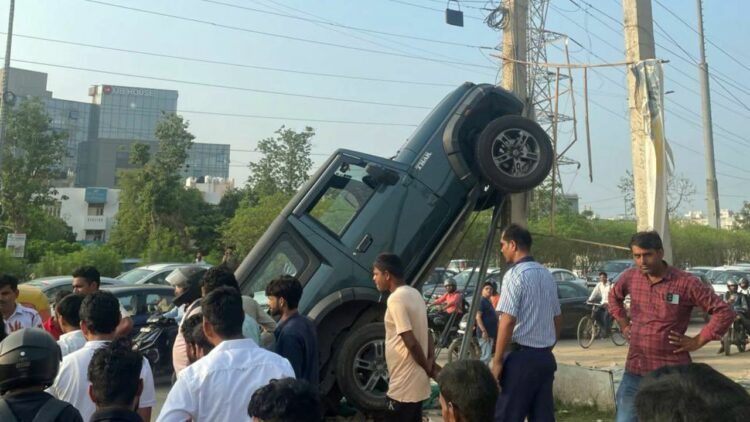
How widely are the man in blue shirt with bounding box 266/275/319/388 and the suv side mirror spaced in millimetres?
3287

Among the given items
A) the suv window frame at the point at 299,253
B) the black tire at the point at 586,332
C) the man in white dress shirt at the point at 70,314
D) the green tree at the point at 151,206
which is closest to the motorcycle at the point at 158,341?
the suv window frame at the point at 299,253

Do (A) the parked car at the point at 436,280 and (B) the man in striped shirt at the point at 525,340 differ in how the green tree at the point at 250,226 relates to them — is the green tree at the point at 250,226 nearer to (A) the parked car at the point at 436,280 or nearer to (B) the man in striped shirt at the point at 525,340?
(A) the parked car at the point at 436,280

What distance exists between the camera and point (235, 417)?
3.03 metres

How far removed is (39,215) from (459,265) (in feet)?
62.3

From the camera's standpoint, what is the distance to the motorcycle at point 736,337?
577 inches

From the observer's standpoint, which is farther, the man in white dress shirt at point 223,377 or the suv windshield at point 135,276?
the suv windshield at point 135,276

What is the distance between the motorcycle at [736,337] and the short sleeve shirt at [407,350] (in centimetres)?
1165

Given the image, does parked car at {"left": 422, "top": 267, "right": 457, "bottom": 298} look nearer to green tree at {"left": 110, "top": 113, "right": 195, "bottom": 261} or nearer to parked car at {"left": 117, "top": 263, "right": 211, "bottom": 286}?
parked car at {"left": 117, "top": 263, "right": 211, "bottom": 286}

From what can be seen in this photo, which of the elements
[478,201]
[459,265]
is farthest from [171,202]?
[478,201]

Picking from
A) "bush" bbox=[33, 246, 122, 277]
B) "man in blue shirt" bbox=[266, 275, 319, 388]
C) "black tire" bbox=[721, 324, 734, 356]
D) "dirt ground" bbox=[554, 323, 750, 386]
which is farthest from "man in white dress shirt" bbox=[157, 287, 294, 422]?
"bush" bbox=[33, 246, 122, 277]

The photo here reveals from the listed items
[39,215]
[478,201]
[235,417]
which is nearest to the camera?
[235,417]

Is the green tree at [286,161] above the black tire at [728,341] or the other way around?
above

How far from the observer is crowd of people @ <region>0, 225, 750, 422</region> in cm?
235

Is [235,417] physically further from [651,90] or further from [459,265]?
[459,265]
